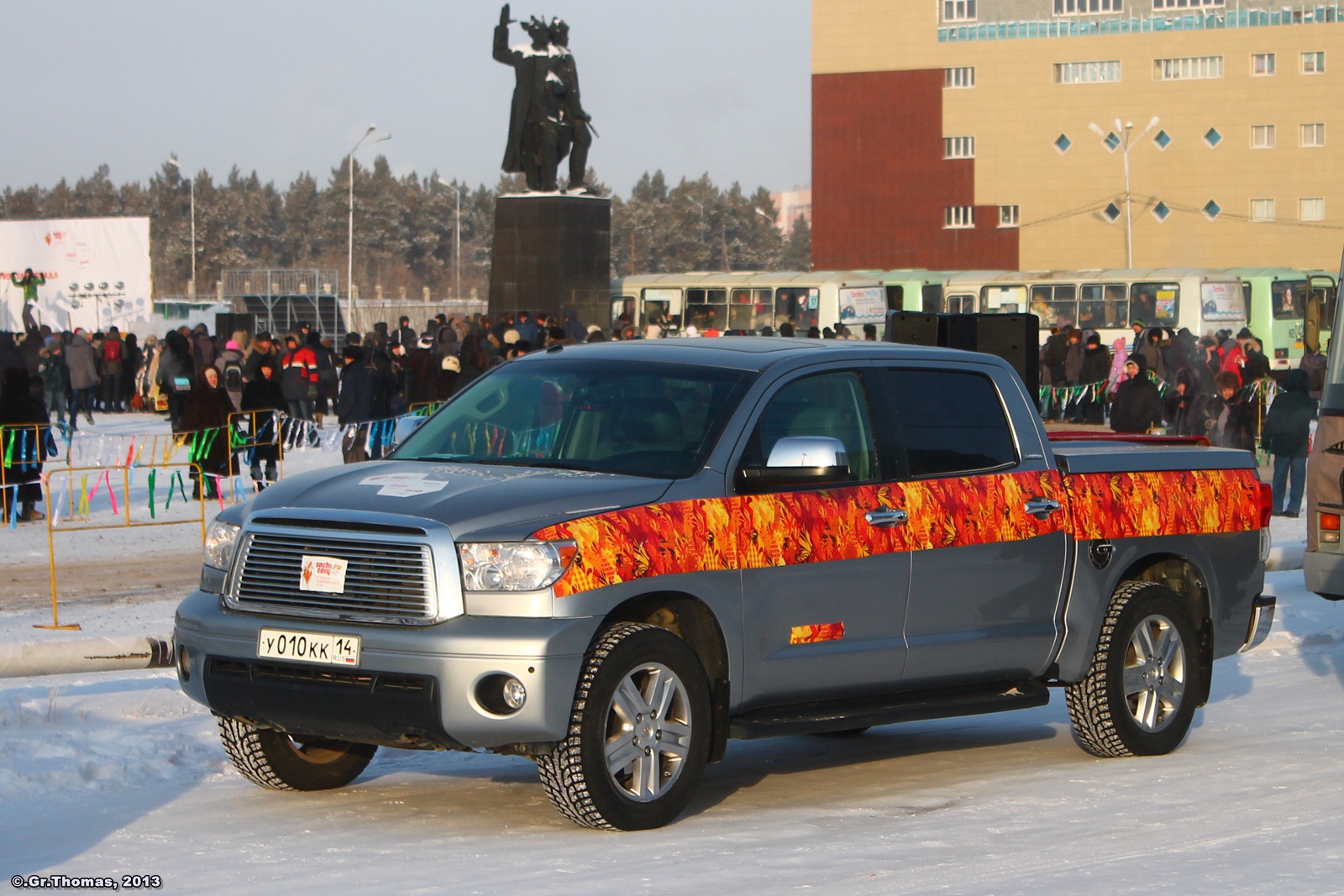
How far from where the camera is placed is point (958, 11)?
78250 mm

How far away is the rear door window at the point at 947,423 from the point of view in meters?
7.62

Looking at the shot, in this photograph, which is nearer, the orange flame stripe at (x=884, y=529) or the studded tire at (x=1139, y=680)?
the orange flame stripe at (x=884, y=529)

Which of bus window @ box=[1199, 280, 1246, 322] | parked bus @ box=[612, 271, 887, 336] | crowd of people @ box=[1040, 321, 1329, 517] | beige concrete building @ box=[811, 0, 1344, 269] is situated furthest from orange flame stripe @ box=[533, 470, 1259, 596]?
beige concrete building @ box=[811, 0, 1344, 269]

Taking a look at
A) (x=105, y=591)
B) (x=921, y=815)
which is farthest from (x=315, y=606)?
(x=105, y=591)

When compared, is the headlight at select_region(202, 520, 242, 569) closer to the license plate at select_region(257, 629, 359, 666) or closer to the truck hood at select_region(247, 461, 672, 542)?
the truck hood at select_region(247, 461, 672, 542)

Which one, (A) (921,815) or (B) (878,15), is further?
(B) (878,15)

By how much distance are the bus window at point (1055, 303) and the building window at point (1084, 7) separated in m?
34.8

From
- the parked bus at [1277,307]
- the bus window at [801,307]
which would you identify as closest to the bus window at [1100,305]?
the parked bus at [1277,307]

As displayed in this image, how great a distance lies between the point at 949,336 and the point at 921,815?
5.83 metres

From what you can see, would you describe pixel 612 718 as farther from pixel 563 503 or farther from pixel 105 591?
pixel 105 591

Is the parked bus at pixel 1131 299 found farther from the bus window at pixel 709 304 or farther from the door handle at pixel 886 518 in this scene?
the door handle at pixel 886 518

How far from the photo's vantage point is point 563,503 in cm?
638

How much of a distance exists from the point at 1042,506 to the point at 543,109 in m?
29.8

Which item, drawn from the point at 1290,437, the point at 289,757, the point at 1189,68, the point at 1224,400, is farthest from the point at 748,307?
the point at 289,757
